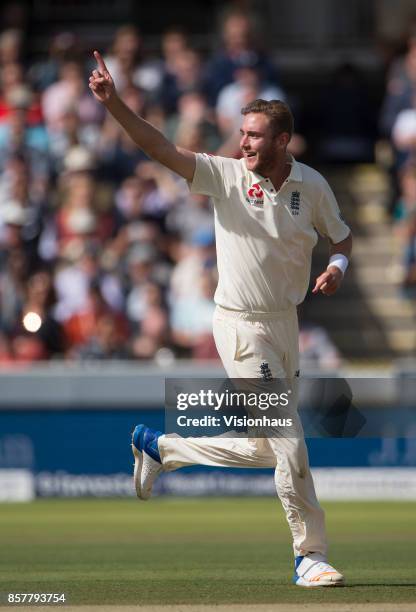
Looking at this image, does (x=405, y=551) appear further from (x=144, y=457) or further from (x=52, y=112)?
(x=52, y=112)

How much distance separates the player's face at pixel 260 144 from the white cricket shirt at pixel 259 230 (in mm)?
64

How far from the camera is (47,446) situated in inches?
503

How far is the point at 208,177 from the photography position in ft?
22.4

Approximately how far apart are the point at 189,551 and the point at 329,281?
273 cm

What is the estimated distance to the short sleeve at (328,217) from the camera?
6934mm

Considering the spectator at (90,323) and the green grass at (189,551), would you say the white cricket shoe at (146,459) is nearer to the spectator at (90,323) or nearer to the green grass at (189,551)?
the green grass at (189,551)

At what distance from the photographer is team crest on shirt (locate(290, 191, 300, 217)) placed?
6844mm

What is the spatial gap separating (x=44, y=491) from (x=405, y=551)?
515cm

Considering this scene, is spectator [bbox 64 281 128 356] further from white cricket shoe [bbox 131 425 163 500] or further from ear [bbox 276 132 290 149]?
ear [bbox 276 132 290 149]

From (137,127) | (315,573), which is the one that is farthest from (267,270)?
(315,573)

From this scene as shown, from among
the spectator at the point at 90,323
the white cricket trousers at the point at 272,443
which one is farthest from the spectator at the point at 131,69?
the white cricket trousers at the point at 272,443

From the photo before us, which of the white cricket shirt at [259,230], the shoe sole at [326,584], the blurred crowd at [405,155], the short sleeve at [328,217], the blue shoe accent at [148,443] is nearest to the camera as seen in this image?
the shoe sole at [326,584]

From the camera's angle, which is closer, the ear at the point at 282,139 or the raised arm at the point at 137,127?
the raised arm at the point at 137,127

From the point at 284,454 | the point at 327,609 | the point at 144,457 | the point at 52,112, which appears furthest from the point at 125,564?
the point at 52,112
